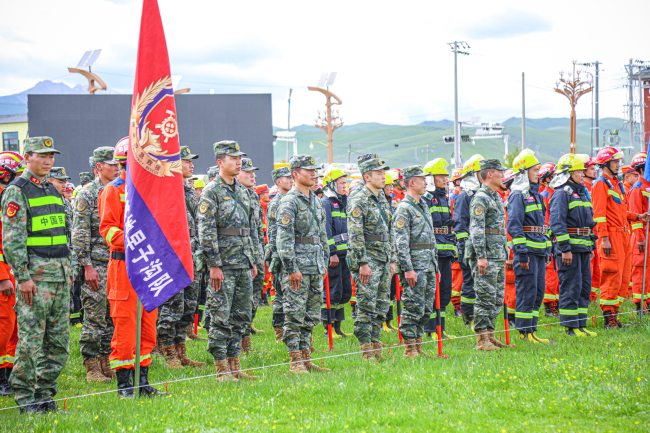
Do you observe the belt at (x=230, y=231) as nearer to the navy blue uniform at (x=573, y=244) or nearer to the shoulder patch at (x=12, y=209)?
the shoulder patch at (x=12, y=209)

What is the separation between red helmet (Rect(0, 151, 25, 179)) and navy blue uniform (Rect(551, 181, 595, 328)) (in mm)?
8129

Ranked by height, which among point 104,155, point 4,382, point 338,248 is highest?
point 104,155

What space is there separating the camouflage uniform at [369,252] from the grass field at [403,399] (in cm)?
60

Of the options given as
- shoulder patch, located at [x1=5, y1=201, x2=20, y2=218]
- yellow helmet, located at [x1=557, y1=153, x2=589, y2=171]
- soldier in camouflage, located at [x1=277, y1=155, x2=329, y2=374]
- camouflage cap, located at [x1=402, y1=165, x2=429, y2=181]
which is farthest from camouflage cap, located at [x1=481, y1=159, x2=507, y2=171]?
shoulder patch, located at [x1=5, y1=201, x2=20, y2=218]

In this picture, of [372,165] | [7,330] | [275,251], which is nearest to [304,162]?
[372,165]

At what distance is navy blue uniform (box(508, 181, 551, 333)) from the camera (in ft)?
36.5

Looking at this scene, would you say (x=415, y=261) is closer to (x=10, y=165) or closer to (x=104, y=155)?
(x=104, y=155)

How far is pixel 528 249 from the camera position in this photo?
1109 centimetres

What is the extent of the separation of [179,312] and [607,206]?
7.71 metres

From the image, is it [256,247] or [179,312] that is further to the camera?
[179,312]

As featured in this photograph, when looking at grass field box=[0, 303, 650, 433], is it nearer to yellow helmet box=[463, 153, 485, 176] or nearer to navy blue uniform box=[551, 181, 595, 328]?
navy blue uniform box=[551, 181, 595, 328]

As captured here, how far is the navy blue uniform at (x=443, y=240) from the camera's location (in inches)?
475

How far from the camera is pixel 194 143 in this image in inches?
1754

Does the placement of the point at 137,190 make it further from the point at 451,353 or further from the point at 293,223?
the point at 451,353
